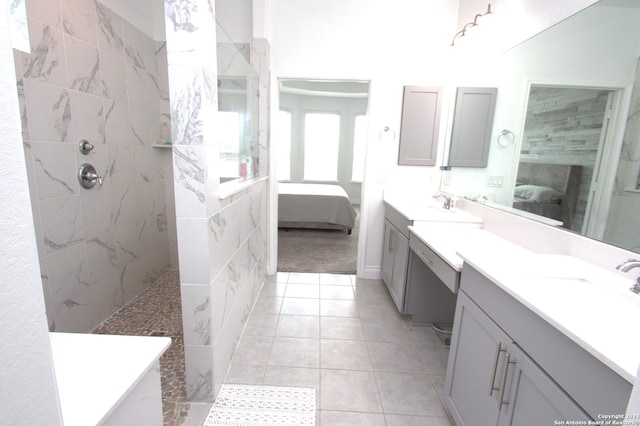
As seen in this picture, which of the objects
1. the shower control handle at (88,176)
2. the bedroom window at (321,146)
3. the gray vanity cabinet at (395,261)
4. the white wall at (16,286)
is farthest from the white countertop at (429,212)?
the bedroom window at (321,146)

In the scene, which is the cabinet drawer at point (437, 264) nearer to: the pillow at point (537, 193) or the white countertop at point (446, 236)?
the white countertop at point (446, 236)

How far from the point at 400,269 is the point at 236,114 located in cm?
186

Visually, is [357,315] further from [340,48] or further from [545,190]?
[340,48]

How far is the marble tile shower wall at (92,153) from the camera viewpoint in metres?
1.76

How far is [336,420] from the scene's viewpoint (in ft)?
4.99

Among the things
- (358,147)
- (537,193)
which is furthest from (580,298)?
(358,147)

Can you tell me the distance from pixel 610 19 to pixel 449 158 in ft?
5.45

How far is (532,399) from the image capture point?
0.95 metres

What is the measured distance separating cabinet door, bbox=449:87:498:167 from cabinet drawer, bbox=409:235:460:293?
37.5 inches

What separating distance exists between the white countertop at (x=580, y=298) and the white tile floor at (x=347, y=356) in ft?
3.09

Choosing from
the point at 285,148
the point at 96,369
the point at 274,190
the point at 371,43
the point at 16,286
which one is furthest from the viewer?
the point at 285,148

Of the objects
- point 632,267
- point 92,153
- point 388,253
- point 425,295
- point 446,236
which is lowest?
point 425,295

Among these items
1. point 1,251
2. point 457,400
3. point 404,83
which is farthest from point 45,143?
point 404,83

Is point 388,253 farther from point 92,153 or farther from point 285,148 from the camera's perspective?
point 285,148
